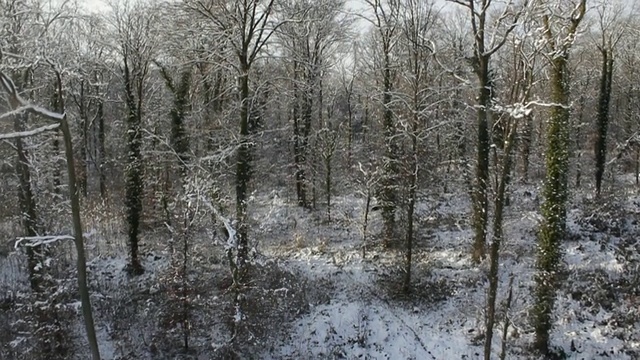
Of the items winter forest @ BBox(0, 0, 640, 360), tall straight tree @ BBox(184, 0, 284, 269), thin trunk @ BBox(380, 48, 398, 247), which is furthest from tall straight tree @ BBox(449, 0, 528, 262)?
tall straight tree @ BBox(184, 0, 284, 269)

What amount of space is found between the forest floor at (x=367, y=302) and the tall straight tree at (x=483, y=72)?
1060 mm

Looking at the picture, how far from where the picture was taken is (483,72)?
40.6ft

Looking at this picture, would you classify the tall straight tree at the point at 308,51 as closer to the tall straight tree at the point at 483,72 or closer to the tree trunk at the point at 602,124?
the tall straight tree at the point at 483,72

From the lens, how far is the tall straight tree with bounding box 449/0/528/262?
1075cm

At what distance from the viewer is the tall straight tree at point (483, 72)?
1075cm

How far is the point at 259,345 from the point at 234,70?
7.67 m

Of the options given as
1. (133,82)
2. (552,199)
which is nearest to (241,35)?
(133,82)

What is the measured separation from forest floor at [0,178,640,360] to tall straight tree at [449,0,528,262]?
106 centimetres

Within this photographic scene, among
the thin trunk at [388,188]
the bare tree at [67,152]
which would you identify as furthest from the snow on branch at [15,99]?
the thin trunk at [388,188]

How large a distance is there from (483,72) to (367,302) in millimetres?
7309

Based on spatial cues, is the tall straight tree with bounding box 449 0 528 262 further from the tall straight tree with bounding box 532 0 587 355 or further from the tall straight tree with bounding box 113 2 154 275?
the tall straight tree with bounding box 113 2 154 275

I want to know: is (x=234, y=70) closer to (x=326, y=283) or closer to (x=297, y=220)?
(x=326, y=283)

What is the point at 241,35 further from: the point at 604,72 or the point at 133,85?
the point at 604,72

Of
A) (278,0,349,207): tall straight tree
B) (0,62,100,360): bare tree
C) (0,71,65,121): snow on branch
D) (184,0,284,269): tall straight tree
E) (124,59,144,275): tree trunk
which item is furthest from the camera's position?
(278,0,349,207): tall straight tree
